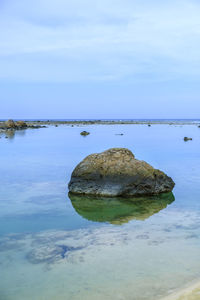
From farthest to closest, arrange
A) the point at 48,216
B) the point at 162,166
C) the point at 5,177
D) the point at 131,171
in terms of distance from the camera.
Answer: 1. the point at 162,166
2. the point at 5,177
3. the point at 131,171
4. the point at 48,216

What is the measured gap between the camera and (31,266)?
683 centimetres

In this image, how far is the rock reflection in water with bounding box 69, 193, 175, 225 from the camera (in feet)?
33.8

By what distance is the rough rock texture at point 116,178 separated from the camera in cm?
1290

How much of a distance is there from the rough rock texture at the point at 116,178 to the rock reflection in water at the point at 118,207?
0.35 meters

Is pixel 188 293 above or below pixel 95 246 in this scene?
above

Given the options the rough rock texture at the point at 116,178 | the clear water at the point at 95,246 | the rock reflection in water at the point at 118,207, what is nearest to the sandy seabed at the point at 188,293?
the clear water at the point at 95,246

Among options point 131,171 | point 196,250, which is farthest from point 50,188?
point 196,250

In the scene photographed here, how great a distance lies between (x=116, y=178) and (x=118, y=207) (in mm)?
1782

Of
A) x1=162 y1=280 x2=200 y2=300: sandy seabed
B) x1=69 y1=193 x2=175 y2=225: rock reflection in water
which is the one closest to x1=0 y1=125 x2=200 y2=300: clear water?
x1=69 y1=193 x2=175 y2=225: rock reflection in water

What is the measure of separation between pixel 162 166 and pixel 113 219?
11363mm

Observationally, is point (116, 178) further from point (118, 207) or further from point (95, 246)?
point (95, 246)

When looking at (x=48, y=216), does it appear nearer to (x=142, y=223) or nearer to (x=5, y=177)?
(x=142, y=223)

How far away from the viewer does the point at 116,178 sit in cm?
1296

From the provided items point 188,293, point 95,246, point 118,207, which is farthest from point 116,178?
point 188,293
